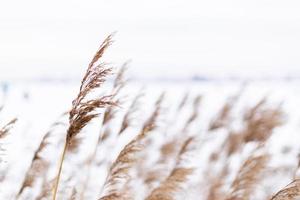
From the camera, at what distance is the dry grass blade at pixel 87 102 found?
3.70m

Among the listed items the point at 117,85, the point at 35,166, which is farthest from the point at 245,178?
the point at 35,166

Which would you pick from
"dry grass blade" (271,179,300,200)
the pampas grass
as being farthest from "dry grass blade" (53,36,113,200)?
"dry grass blade" (271,179,300,200)

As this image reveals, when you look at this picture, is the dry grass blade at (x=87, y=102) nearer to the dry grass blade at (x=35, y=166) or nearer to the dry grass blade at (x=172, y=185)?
the dry grass blade at (x=35, y=166)

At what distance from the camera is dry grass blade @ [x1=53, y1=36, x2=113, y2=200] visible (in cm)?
370

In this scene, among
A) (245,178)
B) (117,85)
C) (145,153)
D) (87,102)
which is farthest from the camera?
(145,153)

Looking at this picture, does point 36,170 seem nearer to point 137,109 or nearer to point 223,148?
point 137,109

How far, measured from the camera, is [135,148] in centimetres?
471

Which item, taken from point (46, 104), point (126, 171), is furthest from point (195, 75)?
point (126, 171)

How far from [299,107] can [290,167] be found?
23881mm

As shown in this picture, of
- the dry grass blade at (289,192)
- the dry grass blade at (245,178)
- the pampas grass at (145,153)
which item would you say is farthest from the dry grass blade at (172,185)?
the dry grass blade at (289,192)

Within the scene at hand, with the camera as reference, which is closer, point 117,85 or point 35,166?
point 35,166

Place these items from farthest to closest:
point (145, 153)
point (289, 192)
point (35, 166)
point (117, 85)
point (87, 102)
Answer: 1. point (145, 153)
2. point (117, 85)
3. point (35, 166)
4. point (289, 192)
5. point (87, 102)

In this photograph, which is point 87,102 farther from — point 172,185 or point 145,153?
point 145,153

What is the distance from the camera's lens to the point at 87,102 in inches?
146
